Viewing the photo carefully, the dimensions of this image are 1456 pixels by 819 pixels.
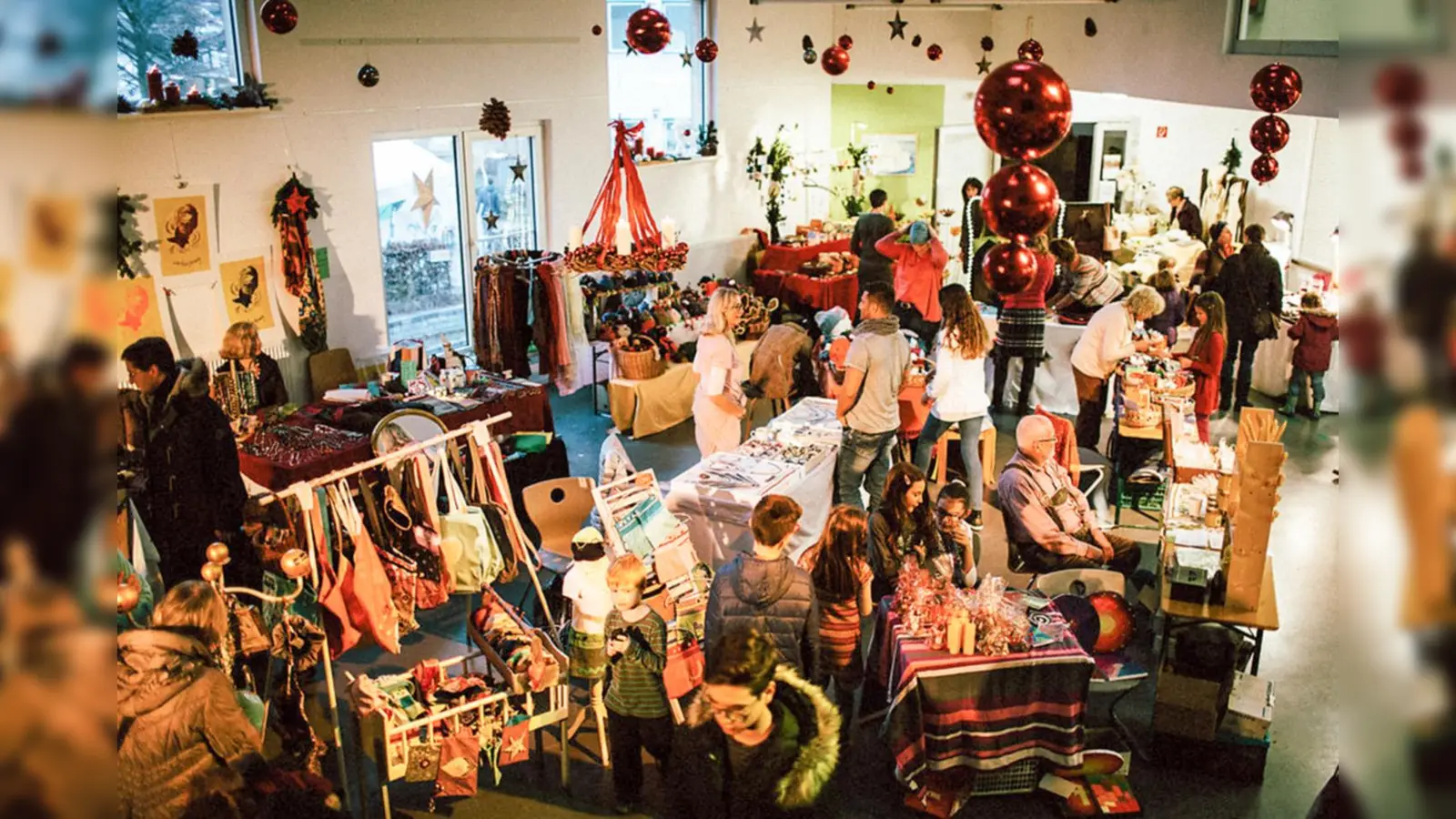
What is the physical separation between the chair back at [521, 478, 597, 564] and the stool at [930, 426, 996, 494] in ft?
7.33

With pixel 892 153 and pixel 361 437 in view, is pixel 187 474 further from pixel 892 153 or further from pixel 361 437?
pixel 892 153

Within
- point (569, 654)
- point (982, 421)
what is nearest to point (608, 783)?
point (569, 654)

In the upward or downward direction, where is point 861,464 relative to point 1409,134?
downward

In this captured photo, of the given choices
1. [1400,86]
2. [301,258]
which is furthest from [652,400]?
[1400,86]

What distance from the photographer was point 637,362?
903cm

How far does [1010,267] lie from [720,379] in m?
3.35

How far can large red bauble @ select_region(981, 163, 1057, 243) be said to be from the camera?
9.20ft

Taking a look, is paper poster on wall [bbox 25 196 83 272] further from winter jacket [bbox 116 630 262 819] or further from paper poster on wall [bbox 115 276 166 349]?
paper poster on wall [bbox 115 276 166 349]

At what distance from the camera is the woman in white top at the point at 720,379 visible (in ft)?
20.5

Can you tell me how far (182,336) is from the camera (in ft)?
25.6

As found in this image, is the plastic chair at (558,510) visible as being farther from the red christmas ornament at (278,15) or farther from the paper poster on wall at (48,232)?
the paper poster on wall at (48,232)

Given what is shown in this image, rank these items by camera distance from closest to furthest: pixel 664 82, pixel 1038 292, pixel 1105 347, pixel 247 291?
pixel 1105 347 → pixel 247 291 → pixel 1038 292 → pixel 664 82

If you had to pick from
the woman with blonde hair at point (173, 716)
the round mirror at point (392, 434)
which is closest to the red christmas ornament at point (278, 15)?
the round mirror at point (392, 434)

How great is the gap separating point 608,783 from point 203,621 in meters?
1.80
